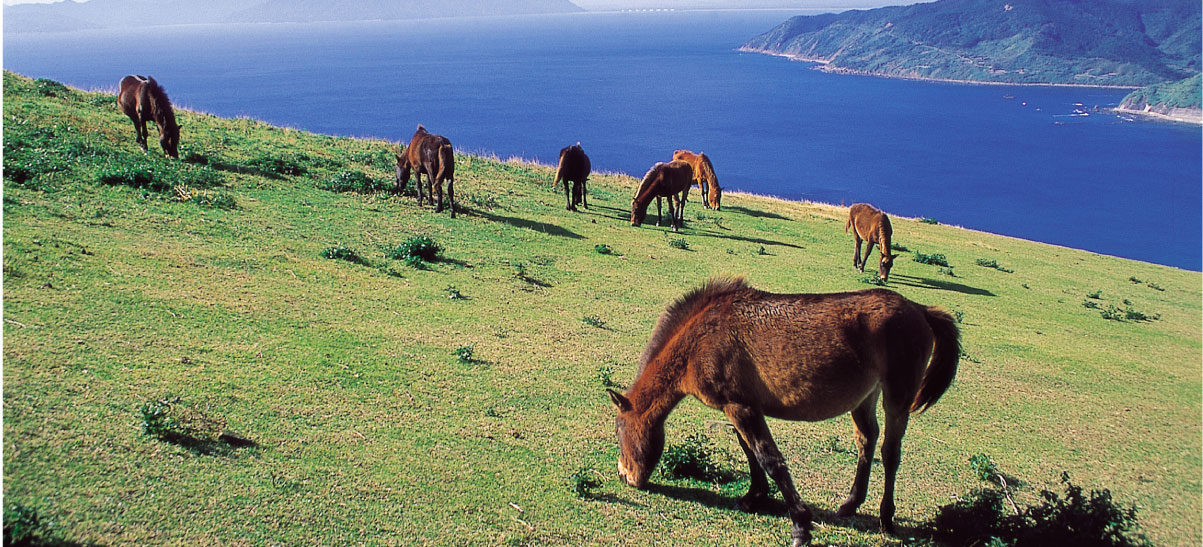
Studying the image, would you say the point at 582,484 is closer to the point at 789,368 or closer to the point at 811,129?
the point at 789,368

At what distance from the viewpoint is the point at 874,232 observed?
16375 millimetres

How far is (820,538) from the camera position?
5.32m

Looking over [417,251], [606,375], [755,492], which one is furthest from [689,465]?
[417,251]

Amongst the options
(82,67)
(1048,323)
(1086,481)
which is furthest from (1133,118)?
(82,67)

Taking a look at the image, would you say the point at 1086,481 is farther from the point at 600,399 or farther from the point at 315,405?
the point at 315,405

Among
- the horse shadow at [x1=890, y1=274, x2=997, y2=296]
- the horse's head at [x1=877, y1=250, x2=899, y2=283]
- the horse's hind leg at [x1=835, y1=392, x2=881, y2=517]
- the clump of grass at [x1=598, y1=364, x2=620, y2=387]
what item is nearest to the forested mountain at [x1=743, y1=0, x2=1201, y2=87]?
the horse shadow at [x1=890, y1=274, x2=997, y2=296]

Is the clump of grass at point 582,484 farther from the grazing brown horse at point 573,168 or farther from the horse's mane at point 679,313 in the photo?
the grazing brown horse at point 573,168

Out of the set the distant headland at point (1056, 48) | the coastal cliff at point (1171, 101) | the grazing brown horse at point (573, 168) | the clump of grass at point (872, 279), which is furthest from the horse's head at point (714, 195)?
the distant headland at point (1056, 48)

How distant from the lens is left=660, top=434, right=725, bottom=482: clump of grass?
238 inches

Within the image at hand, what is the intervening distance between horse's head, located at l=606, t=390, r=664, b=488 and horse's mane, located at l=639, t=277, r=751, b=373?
0.38m

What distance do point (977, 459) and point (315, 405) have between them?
267 inches

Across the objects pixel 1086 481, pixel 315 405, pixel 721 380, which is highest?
pixel 721 380

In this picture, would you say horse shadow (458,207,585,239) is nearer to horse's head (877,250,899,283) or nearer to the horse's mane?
horse's head (877,250,899,283)

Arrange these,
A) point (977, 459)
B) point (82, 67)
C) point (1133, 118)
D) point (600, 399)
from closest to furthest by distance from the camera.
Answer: point (977, 459), point (600, 399), point (1133, 118), point (82, 67)
